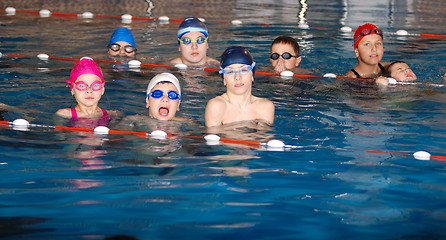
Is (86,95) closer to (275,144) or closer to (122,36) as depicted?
(275,144)

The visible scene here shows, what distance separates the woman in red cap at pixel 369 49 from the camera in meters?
7.08

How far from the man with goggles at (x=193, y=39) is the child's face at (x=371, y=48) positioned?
199 centimetres

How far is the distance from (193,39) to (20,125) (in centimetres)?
297

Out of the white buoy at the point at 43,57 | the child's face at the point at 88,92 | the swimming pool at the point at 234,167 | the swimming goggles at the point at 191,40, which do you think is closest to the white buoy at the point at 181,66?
the swimming pool at the point at 234,167

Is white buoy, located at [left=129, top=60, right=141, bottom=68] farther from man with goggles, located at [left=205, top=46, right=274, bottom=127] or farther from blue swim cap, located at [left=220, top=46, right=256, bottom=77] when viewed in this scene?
blue swim cap, located at [left=220, top=46, right=256, bottom=77]

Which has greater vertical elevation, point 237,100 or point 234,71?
point 234,71

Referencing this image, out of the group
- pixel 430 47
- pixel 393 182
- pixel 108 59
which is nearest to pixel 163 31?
pixel 108 59

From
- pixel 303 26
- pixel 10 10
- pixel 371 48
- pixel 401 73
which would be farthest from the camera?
pixel 10 10

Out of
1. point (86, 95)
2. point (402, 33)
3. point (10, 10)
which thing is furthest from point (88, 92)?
point (10, 10)

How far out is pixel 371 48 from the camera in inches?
279

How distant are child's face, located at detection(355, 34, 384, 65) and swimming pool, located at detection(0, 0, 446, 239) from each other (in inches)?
15.9

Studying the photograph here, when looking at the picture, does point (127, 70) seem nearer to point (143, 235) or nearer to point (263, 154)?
point (263, 154)

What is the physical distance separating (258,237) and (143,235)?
2.05ft

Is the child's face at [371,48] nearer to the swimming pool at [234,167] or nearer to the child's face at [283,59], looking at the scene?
the swimming pool at [234,167]
